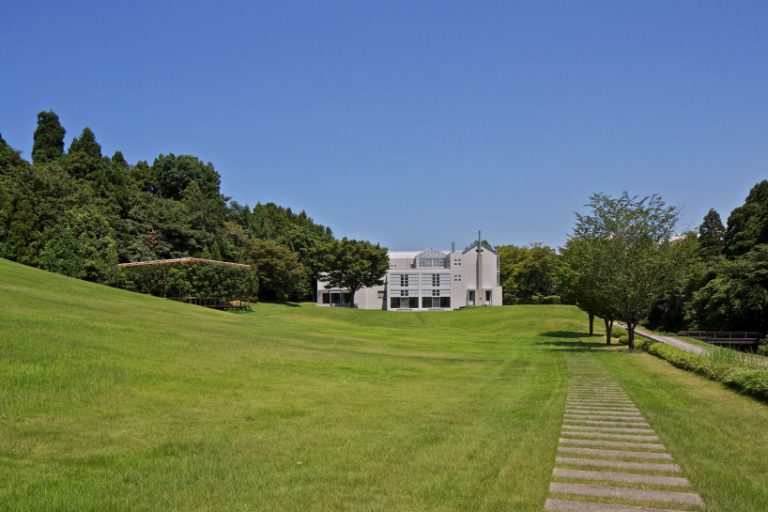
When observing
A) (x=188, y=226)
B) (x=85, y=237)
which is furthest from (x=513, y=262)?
(x=85, y=237)

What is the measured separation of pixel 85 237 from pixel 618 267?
50.2 meters

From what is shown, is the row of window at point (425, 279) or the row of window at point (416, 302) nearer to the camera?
the row of window at point (425, 279)

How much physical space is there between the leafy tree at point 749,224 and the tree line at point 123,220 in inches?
1791

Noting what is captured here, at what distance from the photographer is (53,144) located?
87.0m

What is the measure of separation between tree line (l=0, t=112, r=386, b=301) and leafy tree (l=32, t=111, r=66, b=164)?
146 millimetres

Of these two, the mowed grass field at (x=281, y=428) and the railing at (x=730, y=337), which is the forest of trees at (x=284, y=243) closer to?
the railing at (x=730, y=337)

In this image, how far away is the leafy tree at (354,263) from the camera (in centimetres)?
8656

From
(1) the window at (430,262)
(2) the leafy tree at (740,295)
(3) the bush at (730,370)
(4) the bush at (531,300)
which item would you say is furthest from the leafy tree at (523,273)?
(3) the bush at (730,370)

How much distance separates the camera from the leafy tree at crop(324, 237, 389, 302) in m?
86.6

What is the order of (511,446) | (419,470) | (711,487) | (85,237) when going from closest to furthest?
(711,487), (419,470), (511,446), (85,237)

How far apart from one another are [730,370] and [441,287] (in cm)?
8279

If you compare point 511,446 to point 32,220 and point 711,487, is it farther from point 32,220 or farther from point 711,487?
point 32,220

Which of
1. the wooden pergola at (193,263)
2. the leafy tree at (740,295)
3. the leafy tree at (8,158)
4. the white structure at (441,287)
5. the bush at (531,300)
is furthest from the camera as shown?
the bush at (531,300)

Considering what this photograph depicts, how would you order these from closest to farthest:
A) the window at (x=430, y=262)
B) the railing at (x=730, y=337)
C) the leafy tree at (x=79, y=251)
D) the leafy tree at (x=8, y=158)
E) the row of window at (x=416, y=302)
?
1. the railing at (x=730, y=337)
2. the leafy tree at (x=79, y=251)
3. the leafy tree at (x=8, y=158)
4. the row of window at (x=416, y=302)
5. the window at (x=430, y=262)
